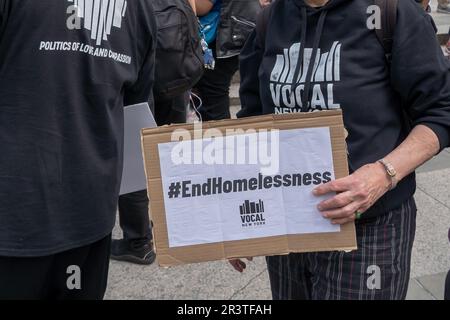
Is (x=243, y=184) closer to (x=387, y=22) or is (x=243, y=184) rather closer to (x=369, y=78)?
(x=369, y=78)

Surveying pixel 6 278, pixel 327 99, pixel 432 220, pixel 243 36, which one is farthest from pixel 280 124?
pixel 432 220

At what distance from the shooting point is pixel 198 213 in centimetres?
149

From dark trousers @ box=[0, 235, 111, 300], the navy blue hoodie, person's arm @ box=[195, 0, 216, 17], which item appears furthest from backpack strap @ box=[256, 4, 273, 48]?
person's arm @ box=[195, 0, 216, 17]

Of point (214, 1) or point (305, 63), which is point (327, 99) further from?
point (214, 1)

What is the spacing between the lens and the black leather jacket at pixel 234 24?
362 centimetres

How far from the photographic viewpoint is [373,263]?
1646 millimetres

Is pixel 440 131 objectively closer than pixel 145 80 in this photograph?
Yes

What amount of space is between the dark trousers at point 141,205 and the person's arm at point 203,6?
662 millimetres

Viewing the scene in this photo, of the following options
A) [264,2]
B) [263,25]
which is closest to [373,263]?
[263,25]

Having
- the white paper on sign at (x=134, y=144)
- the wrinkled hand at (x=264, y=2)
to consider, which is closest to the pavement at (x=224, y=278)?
the white paper on sign at (x=134, y=144)

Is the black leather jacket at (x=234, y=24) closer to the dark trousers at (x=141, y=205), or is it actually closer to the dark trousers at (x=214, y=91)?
the dark trousers at (x=214, y=91)

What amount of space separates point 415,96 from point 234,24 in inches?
88.9

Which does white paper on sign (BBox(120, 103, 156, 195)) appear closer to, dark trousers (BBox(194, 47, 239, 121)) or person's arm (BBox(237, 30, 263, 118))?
person's arm (BBox(237, 30, 263, 118))

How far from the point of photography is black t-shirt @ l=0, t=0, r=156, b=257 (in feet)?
4.82
